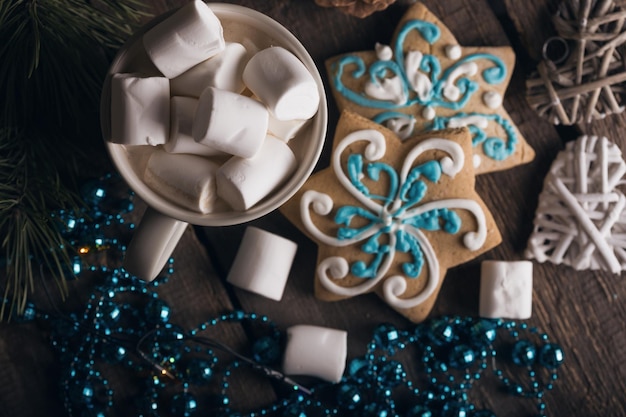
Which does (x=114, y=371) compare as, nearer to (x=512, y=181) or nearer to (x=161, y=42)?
(x=161, y=42)

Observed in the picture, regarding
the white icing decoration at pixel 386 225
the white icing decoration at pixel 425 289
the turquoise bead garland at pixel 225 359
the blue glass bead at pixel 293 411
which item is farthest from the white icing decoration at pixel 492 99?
the blue glass bead at pixel 293 411

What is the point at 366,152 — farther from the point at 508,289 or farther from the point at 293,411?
the point at 293,411

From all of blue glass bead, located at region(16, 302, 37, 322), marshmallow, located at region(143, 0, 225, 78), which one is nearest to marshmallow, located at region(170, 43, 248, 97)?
marshmallow, located at region(143, 0, 225, 78)

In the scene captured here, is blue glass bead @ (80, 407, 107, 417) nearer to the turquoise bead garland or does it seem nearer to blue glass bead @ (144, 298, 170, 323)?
the turquoise bead garland

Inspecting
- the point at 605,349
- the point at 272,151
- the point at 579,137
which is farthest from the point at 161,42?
the point at 605,349

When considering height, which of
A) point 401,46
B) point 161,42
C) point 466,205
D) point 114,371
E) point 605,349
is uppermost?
point 161,42

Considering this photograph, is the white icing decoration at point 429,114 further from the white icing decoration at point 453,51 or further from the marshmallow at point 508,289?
the marshmallow at point 508,289
